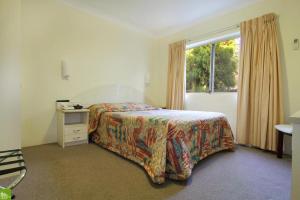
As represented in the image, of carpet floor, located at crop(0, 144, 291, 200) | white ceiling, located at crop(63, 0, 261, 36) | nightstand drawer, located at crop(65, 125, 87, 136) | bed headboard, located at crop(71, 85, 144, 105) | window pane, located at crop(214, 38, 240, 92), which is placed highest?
white ceiling, located at crop(63, 0, 261, 36)

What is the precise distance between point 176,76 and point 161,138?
2634 mm

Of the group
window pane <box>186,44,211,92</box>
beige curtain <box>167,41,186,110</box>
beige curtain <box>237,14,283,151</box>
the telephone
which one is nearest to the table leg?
beige curtain <box>237,14,283,151</box>

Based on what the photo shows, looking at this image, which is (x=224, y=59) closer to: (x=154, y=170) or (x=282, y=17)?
(x=282, y=17)

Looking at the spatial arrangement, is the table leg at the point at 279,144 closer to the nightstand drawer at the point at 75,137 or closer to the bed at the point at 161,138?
the bed at the point at 161,138

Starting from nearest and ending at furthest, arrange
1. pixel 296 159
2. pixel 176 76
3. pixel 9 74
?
pixel 296 159, pixel 9 74, pixel 176 76

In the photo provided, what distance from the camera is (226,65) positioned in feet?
12.0

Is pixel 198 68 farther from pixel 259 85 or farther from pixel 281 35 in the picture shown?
pixel 281 35

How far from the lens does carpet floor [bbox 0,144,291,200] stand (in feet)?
5.20

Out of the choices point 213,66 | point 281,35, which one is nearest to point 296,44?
point 281,35

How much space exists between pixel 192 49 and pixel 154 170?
3271 millimetres

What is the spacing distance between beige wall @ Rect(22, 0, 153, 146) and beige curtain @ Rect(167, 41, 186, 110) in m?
0.95

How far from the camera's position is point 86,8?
137 inches

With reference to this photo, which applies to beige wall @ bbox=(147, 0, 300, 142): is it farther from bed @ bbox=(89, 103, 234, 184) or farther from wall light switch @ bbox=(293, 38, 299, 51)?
bed @ bbox=(89, 103, 234, 184)

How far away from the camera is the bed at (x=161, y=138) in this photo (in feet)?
6.07
